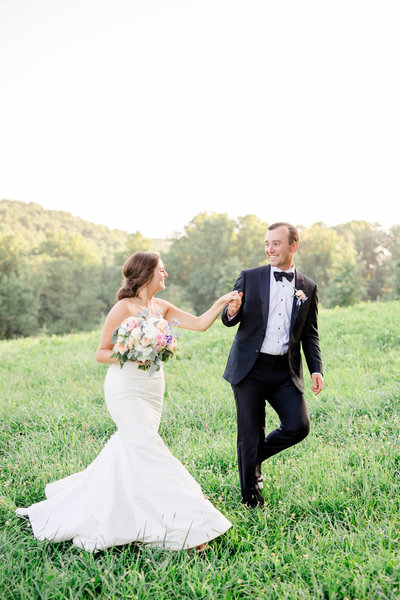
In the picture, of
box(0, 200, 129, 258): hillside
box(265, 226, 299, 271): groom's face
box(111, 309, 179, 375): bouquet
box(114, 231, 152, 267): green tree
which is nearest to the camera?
box(111, 309, 179, 375): bouquet

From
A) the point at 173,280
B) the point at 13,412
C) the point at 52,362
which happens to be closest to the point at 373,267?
the point at 173,280

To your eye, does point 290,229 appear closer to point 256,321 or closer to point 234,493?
point 256,321

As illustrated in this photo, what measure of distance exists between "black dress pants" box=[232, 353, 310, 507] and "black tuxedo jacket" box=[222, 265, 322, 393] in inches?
3.2

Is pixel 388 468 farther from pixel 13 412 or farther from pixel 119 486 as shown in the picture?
pixel 13 412

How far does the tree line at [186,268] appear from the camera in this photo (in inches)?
1554

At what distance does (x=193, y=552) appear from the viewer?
3807 mm

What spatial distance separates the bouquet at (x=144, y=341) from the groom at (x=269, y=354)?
27.5 inches

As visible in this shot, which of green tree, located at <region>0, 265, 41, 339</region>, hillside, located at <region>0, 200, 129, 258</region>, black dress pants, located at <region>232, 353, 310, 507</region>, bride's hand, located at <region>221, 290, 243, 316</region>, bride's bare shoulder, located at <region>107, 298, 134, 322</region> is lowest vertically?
green tree, located at <region>0, 265, 41, 339</region>

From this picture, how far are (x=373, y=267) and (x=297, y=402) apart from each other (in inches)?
1923

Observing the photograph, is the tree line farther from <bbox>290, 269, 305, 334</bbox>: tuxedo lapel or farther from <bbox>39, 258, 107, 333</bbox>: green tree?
<bbox>290, 269, 305, 334</bbox>: tuxedo lapel

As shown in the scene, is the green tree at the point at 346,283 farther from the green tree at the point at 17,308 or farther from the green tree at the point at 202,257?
the green tree at the point at 17,308

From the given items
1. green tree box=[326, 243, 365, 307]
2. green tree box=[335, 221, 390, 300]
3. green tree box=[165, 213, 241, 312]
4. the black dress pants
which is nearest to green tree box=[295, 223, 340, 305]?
green tree box=[335, 221, 390, 300]

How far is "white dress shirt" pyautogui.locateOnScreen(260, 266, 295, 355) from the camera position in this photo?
4.50 metres

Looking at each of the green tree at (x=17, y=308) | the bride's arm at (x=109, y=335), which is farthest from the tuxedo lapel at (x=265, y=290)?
the green tree at (x=17, y=308)
